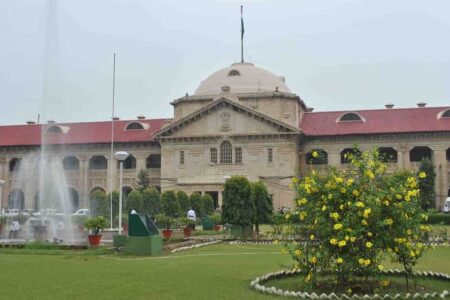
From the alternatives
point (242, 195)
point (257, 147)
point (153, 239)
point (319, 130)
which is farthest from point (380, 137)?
point (153, 239)

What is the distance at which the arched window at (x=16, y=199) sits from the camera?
6806 centimetres

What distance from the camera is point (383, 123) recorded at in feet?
200

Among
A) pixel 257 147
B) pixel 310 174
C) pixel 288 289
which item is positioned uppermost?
pixel 257 147

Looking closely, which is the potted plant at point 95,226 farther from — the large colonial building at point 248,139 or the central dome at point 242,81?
the central dome at point 242,81

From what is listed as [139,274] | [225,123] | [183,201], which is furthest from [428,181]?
[139,274]

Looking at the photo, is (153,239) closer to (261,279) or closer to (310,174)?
(261,279)

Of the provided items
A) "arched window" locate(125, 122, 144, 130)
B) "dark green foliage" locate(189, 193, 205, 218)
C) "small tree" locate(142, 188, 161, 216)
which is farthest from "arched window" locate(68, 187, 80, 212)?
"small tree" locate(142, 188, 161, 216)

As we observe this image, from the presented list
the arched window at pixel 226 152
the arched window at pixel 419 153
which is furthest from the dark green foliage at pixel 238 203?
the arched window at pixel 419 153

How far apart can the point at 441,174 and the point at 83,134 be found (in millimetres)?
→ 38057

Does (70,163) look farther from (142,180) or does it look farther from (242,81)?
(242,81)

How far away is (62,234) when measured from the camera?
32.0 m

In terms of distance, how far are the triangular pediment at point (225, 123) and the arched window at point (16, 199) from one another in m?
17.7

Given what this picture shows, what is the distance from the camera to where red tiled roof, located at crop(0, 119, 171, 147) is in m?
66.8

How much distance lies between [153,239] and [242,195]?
1157 centimetres
